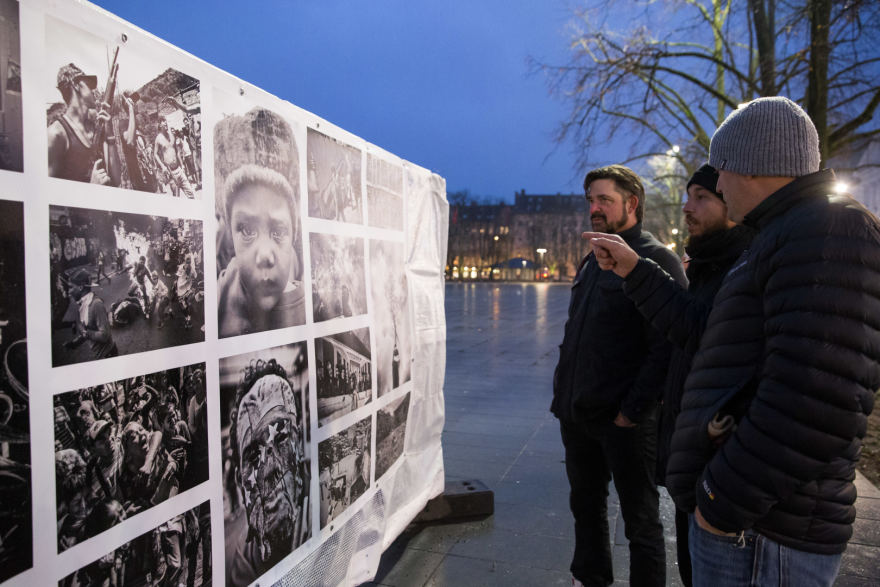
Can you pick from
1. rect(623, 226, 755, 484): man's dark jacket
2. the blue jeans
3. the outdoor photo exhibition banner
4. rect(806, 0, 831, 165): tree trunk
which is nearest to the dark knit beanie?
rect(623, 226, 755, 484): man's dark jacket

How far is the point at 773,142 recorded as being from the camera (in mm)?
1557

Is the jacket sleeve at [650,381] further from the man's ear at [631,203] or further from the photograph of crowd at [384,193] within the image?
the photograph of crowd at [384,193]

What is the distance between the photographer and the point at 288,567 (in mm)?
2186

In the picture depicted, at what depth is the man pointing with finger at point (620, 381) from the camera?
2.65 m

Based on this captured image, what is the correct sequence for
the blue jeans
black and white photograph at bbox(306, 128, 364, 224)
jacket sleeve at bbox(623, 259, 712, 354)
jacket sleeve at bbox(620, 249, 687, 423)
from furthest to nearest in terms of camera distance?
jacket sleeve at bbox(620, 249, 687, 423) → black and white photograph at bbox(306, 128, 364, 224) → jacket sleeve at bbox(623, 259, 712, 354) → the blue jeans

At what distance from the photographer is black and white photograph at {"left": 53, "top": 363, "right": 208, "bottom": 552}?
138 cm

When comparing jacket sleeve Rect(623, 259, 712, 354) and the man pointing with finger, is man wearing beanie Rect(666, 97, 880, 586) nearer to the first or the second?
jacket sleeve Rect(623, 259, 712, 354)

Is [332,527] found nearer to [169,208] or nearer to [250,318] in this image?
[250,318]

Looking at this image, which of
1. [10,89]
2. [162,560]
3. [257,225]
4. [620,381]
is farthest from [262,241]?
[620,381]

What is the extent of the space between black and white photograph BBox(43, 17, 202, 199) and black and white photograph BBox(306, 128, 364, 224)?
0.58 metres

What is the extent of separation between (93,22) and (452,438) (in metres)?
5.00

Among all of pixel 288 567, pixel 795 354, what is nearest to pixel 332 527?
pixel 288 567

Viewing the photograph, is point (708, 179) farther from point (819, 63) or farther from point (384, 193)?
point (819, 63)

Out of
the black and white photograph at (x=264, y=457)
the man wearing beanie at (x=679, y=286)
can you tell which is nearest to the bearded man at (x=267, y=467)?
the black and white photograph at (x=264, y=457)
